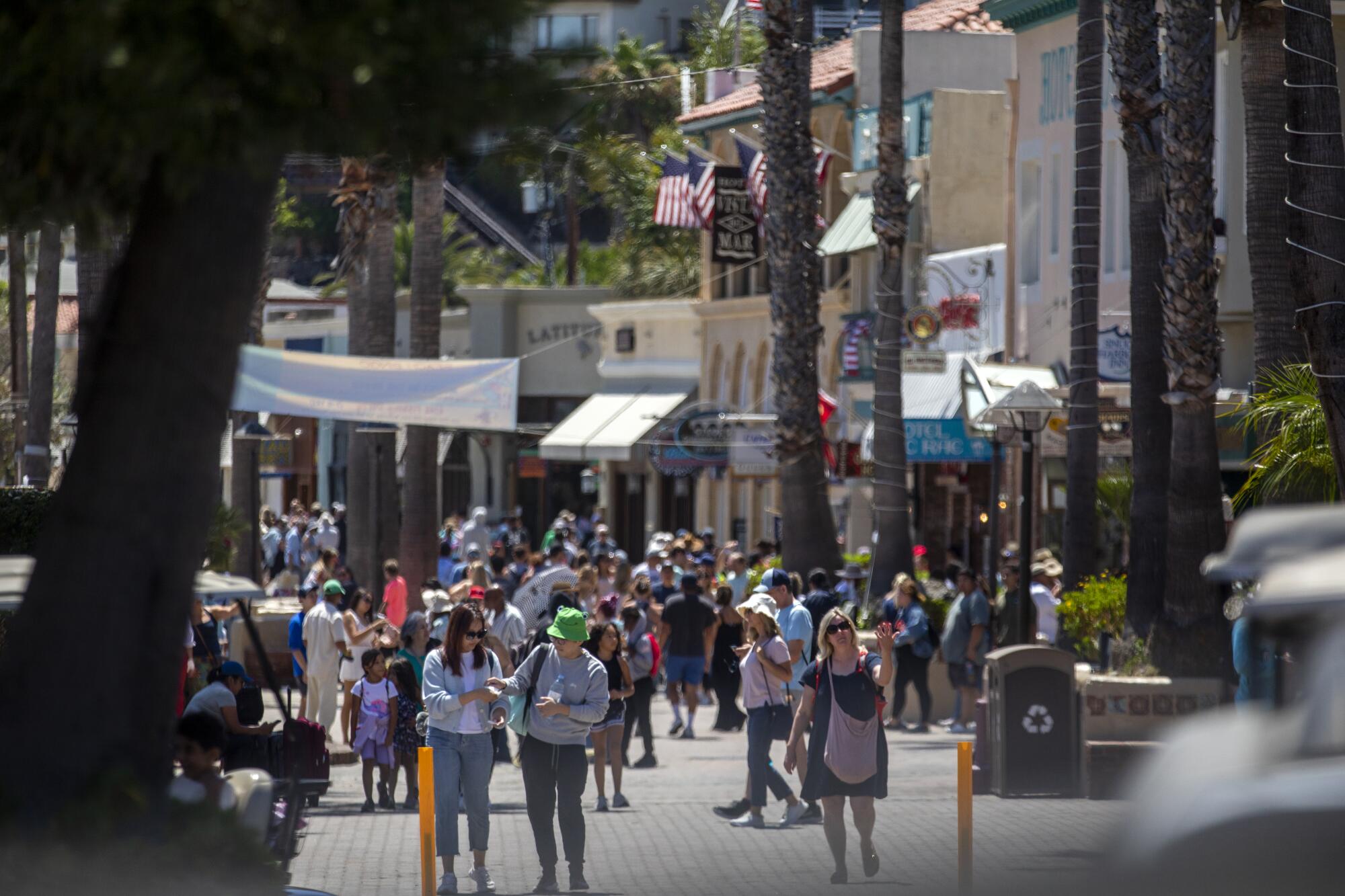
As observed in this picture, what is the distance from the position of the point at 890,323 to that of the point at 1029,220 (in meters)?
7.49

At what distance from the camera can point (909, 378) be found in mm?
32312

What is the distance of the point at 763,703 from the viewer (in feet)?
47.7

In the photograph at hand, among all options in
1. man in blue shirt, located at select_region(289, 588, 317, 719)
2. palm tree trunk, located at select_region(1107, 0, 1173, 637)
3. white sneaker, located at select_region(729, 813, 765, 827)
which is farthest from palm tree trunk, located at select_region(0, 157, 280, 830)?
man in blue shirt, located at select_region(289, 588, 317, 719)

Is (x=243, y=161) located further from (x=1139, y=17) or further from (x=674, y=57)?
(x=674, y=57)

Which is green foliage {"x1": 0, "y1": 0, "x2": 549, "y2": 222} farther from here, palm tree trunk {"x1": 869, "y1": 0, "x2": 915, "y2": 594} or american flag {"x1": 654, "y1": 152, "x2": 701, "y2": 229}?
american flag {"x1": 654, "y1": 152, "x2": 701, "y2": 229}

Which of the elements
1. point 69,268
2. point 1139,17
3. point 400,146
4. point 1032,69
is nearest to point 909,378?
point 1032,69

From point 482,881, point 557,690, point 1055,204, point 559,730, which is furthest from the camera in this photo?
point 1055,204

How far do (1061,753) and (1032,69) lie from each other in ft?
53.4

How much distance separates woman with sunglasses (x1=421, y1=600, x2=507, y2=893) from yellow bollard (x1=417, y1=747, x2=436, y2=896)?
1323 mm

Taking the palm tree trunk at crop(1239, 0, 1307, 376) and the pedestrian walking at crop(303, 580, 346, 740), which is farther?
the pedestrian walking at crop(303, 580, 346, 740)

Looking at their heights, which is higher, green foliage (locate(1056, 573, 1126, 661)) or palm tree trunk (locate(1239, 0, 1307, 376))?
palm tree trunk (locate(1239, 0, 1307, 376))

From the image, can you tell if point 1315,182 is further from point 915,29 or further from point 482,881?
point 915,29

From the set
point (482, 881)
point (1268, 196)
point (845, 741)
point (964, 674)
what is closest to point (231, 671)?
point (482, 881)

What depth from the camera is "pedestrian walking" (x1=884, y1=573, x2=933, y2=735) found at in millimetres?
20219
